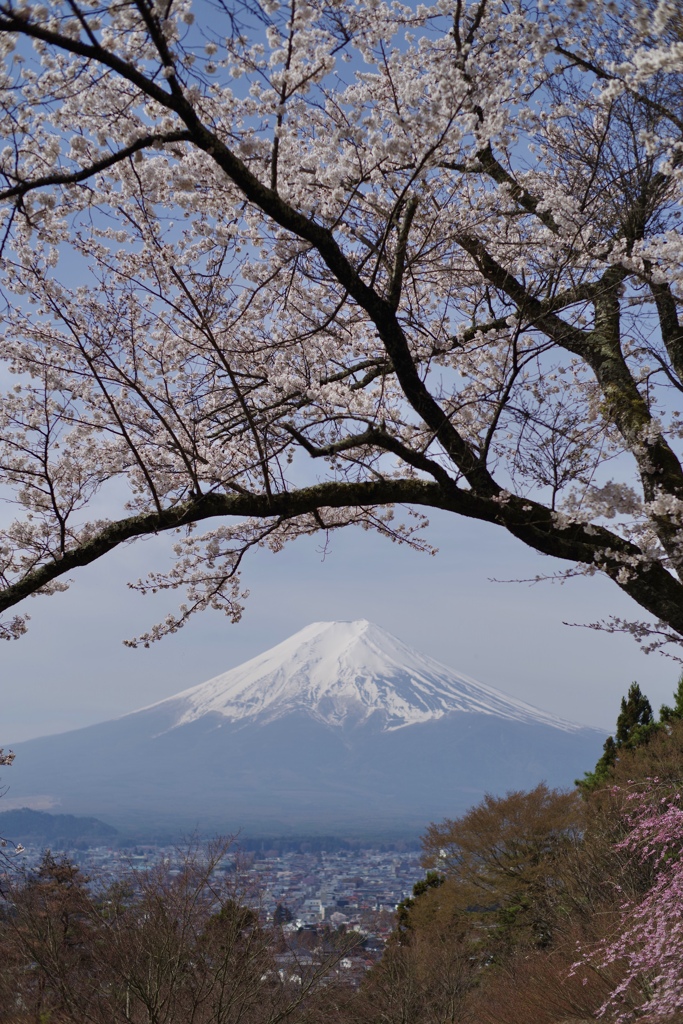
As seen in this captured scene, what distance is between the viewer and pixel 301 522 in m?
4.87

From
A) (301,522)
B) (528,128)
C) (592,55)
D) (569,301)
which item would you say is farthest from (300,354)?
(592,55)

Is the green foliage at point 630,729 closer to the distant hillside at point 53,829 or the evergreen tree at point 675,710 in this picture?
the evergreen tree at point 675,710

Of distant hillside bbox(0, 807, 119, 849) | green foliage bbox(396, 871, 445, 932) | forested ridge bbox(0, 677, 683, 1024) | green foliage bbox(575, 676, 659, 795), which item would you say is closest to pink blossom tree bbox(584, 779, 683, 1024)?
forested ridge bbox(0, 677, 683, 1024)

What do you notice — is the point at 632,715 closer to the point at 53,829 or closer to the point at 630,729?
the point at 630,729

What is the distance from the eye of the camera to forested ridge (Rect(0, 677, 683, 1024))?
303 inches

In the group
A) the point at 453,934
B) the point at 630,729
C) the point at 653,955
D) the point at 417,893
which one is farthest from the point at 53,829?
the point at 653,955

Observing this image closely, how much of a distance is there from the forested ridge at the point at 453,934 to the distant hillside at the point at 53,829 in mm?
113137

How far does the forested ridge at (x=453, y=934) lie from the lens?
7.68 metres

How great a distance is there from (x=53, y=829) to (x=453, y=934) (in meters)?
124

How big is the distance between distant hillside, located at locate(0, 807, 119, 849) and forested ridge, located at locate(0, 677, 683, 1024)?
113137 millimetres

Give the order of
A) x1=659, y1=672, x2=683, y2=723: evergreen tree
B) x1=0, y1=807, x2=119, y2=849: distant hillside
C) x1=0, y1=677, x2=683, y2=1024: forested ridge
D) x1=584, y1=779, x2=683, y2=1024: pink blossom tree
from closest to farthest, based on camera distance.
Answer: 1. x1=584, y1=779, x2=683, y2=1024: pink blossom tree
2. x1=0, y1=677, x2=683, y2=1024: forested ridge
3. x1=659, y1=672, x2=683, y2=723: evergreen tree
4. x1=0, y1=807, x2=119, y2=849: distant hillside

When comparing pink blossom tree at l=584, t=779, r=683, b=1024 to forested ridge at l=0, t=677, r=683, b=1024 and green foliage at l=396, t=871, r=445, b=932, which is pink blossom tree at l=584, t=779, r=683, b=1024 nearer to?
forested ridge at l=0, t=677, r=683, b=1024

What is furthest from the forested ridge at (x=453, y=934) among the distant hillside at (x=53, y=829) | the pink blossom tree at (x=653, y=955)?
the distant hillside at (x=53, y=829)

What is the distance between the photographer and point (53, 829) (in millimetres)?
122188
